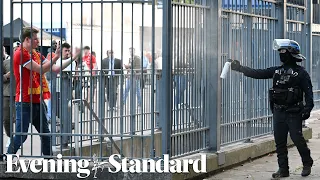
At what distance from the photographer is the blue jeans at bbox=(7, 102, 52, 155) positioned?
33.9ft

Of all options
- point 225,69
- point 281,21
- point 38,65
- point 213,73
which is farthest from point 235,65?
point 281,21

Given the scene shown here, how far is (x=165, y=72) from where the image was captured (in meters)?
9.70

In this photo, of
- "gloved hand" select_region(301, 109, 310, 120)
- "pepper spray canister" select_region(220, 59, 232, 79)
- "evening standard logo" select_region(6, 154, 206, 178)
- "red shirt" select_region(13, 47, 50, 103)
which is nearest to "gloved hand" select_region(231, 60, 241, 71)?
"pepper spray canister" select_region(220, 59, 232, 79)

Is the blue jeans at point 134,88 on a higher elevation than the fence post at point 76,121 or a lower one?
higher

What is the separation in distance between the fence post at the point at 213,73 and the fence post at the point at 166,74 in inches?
56.1

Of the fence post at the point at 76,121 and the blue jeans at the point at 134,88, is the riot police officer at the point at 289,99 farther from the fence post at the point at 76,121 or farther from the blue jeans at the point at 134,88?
the fence post at the point at 76,121

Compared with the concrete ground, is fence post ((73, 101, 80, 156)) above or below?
Answer: above

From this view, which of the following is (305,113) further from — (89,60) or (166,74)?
(89,60)

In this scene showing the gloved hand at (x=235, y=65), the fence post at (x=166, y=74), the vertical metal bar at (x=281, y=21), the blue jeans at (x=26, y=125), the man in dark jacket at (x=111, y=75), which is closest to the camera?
the fence post at (x=166, y=74)

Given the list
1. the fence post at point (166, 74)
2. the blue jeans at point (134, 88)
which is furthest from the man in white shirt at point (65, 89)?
the fence post at point (166, 74)

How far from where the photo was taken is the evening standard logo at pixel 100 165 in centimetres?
968

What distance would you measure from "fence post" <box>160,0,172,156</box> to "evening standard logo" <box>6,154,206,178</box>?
0.20m

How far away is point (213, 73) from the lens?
438 inches

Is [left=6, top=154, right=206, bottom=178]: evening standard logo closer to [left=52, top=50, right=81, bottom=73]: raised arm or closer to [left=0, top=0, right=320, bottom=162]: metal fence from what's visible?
[left=0, top=0, right=320, bottom=162]: metal fence
